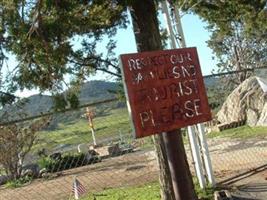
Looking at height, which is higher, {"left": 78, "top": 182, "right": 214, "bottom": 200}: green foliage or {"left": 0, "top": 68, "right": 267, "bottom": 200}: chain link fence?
{"left": 0, "top": 68, "right": 267, "bottom": 200}: chain link fence

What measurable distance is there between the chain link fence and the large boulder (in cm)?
4

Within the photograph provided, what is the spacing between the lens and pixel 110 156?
16766mm

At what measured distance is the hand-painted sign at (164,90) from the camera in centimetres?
464

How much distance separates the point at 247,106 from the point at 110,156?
7.01 meters

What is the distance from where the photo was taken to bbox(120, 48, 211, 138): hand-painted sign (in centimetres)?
464

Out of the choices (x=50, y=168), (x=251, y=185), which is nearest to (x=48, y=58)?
(x=251, y=185)

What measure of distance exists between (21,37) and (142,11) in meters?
1.59

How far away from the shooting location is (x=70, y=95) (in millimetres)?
7133

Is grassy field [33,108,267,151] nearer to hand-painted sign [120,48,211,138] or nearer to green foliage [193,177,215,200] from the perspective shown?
green foliage [193,177,215,200]

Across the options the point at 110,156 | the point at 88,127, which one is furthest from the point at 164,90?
the point at 110,156

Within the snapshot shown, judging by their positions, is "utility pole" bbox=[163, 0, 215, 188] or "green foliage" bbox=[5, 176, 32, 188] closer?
"utility pole" bbox=[163, 0, 215, 188]

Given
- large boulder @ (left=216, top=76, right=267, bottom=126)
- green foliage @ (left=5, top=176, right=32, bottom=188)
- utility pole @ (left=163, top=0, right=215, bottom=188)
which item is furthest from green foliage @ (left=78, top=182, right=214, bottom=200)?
large boulder @ (left=216, top=76, right=267, bottom=126)

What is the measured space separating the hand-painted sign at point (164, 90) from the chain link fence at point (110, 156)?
212cm

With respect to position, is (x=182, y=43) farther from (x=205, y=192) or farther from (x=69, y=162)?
(x=69, y=162)
